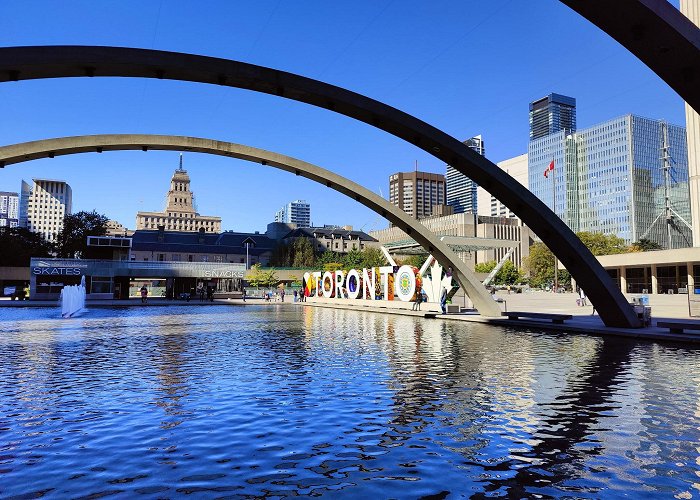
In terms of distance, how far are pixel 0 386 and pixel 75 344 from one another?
710 centimetres

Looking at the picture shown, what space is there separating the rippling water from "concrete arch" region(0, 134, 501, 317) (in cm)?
722

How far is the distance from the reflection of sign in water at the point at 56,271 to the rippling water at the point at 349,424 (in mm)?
51288

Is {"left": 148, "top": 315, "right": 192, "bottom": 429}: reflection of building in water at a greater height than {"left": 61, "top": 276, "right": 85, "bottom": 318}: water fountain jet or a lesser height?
lesser

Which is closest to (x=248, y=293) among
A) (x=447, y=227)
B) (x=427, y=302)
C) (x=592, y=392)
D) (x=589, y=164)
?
(x=427, y=302)

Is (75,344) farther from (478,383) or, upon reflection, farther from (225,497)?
(225,497)

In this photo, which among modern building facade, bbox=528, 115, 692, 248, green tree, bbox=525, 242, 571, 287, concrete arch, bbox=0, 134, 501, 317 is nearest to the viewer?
concrete arch, bbox=0, 134, 501, 317

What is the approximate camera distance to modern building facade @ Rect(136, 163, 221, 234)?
185 m

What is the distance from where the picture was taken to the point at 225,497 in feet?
15.2

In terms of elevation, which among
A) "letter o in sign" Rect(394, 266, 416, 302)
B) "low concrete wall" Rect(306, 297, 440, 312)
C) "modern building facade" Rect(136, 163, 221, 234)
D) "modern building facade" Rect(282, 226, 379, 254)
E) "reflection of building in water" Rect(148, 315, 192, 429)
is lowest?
"reflection of building in water" Rect(148, 315, 192, 429)

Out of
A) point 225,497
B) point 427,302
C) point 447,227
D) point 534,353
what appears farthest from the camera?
point 447,227

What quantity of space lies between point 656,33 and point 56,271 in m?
63.7

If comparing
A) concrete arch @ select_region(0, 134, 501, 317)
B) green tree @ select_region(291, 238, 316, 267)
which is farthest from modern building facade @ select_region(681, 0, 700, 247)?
green tree @ select_region(291, 238, 316, 267)

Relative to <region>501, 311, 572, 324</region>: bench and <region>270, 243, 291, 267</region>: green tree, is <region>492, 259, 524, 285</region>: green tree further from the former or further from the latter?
<region>501, 311, 572, 324</region>: bench

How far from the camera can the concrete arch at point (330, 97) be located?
37.7ft
